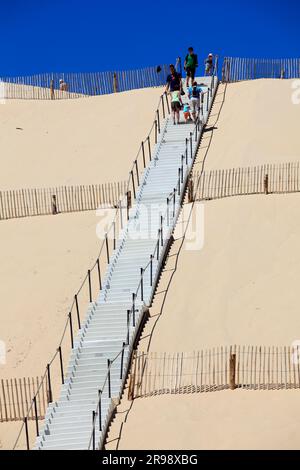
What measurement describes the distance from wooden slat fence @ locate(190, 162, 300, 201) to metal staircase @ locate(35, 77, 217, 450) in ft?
2.46

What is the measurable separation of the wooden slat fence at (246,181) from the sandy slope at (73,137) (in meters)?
5.24

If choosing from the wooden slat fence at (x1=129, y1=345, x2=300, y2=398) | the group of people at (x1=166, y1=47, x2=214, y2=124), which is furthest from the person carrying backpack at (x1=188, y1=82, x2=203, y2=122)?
the wooden slat fence at (x1=129, y1=345, x2=300, y2=398)

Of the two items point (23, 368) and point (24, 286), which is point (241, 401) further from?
point (24, 286)

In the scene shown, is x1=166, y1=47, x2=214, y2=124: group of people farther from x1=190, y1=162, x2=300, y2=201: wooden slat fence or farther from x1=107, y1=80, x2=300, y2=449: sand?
x1=190, y1=162, x2=300, y2=201: wooden slat fence

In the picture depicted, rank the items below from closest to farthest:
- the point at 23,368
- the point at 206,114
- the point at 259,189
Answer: the point at 23,368
the point at 259,189
the point at 206,114

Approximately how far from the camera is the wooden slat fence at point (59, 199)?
49094 millimetres

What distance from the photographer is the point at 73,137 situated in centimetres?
5653

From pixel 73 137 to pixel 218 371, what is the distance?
22704 mm

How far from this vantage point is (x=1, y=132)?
5838 centimetres

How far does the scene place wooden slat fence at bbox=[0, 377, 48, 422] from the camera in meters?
36.9

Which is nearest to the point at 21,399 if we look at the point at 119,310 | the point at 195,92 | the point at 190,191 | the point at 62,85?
the point at 119,310

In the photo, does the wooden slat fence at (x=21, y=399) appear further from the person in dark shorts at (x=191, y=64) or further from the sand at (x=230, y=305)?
the person in dark shorts at (x=191, y=64)
